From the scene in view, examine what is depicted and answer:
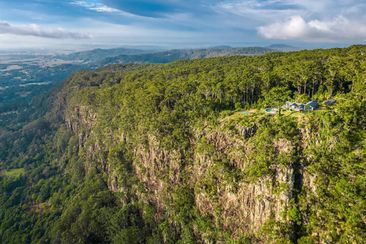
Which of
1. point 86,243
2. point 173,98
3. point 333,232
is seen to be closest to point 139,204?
point 86,243

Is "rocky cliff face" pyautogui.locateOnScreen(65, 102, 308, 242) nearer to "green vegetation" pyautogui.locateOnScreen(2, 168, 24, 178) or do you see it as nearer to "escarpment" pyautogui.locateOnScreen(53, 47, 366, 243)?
"escarpment" pyautogui.locateOnScreen(53, 47, 366, 243)

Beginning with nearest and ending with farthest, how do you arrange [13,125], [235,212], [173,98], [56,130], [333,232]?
1. [333,232]
2. [235,212]
3. [173,98]
4. [56,130]
5. [13,125]

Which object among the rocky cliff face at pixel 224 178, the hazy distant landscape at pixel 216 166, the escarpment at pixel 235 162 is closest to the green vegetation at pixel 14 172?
the hazy distant landscape at pixel 216 166

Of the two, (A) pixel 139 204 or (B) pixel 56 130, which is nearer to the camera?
(A) pixel 139 204

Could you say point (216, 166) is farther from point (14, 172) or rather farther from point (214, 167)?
point (14, 172)

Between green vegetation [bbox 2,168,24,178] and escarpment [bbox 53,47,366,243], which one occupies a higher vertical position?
escarpment [bbox 53,47,366,243]

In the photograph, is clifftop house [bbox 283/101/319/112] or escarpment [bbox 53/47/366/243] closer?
escarpment [bbox 53/47/366/243]

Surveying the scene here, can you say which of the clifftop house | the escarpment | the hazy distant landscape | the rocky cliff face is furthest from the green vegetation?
the clifftop house

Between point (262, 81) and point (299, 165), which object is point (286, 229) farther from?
point (262, 81)

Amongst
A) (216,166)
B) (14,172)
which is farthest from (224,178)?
(14,172)
